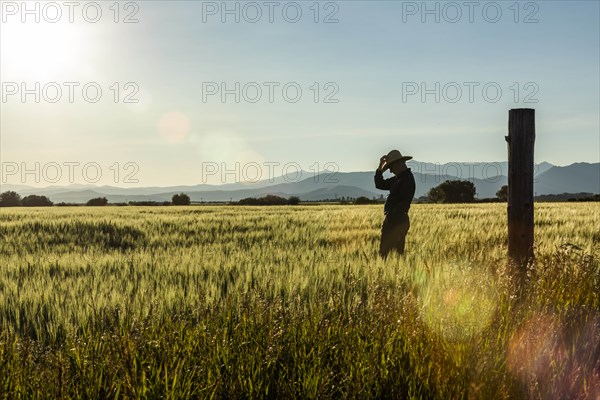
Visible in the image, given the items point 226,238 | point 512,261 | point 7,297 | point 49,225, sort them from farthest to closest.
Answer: point 49,225 → point 226,238 → point 512,261 → point 7,297

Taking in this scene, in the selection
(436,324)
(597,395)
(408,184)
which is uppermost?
(408,184)

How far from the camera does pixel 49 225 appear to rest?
19109 millimetres

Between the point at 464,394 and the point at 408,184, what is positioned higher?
the point at 408,184

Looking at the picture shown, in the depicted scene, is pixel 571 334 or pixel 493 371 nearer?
pixel 493 371

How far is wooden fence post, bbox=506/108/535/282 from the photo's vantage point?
6.59 meters

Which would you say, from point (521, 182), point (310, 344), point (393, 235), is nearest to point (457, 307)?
point (310, 344)

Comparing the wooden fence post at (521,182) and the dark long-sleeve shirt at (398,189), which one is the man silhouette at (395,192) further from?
the wooden fence post at (521,182)

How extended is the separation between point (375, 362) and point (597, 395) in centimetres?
137

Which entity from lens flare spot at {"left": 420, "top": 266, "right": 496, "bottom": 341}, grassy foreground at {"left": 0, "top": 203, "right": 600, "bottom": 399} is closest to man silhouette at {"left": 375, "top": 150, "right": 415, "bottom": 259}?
grassy foreground at {"left": 0, "top": 203, "right": 600, "bottom": 399}

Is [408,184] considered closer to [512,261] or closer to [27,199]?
[512,261]

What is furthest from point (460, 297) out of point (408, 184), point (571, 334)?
point (408, 184)

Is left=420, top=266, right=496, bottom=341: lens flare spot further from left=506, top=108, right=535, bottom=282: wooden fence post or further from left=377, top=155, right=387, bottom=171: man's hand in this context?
left=377, top=155, right=387, bottom=171: man's hand

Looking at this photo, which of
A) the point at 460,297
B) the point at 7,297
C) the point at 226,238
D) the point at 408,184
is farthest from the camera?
the point at 226,238

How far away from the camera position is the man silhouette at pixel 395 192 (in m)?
8.20
